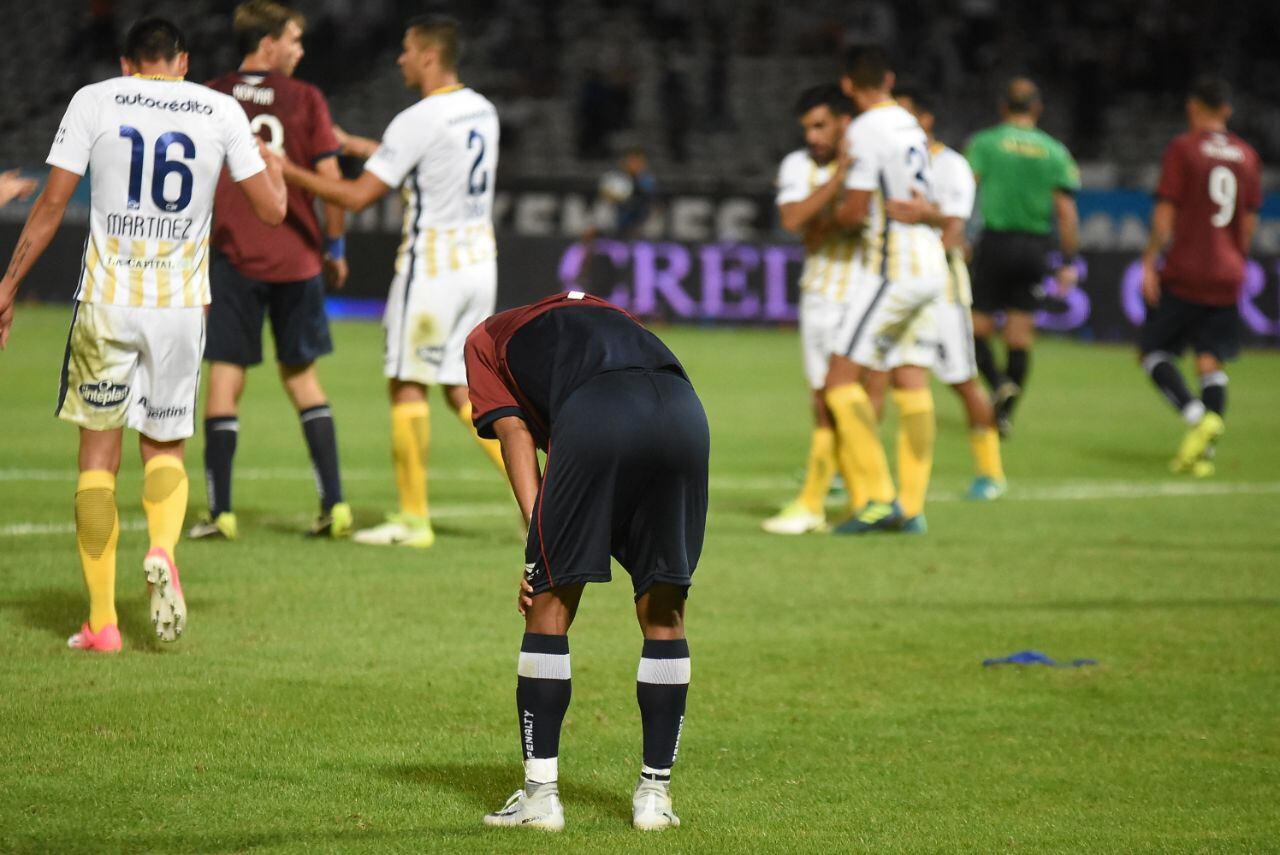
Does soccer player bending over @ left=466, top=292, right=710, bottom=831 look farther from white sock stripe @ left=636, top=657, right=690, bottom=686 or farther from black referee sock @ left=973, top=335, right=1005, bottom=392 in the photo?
black referee sock @ left=973, top=335, right=1005, bottom=392

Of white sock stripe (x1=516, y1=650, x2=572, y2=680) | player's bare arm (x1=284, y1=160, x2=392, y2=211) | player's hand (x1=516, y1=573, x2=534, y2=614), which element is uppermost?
player's bare arm (x1=284, y1=160, x2=392, y2=211)

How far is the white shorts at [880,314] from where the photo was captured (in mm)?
9344

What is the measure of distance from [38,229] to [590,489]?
2.70 meters

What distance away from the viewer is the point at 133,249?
620 centimetres

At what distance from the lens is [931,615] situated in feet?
24.8

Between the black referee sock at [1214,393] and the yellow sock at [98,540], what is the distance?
28.5ft

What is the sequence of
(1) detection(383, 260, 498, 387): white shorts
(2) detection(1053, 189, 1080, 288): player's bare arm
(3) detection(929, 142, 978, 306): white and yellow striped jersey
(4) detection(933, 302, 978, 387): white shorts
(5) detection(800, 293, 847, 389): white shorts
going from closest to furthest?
(1) detection(383, 260, 498, 387): white shorts < (5) detection(800, 293, 847, 389): white shorts < (4) detection(933, 302, 978, 387): white shorts < (3) detection(929, 142, 978, 306): white and yellow striped jersey < (2) detection(1053, 189, 1080, 288): player's bare arm

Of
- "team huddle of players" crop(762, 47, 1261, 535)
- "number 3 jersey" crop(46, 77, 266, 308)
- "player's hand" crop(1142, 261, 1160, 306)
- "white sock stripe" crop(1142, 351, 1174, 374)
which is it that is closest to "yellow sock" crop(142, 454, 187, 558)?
"number 3 jersey" crop(46, 77, 266, 308)

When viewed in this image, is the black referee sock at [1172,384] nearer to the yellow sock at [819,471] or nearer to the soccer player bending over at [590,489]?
the yellow sock at [819,471]

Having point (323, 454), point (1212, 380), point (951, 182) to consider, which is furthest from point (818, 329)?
point (1212, 380)

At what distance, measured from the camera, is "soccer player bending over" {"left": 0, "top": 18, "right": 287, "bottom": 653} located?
6.07 meters

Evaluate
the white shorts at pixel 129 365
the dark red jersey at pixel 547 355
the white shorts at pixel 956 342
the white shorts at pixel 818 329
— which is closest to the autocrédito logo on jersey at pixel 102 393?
the white shorts at pixel 129 365

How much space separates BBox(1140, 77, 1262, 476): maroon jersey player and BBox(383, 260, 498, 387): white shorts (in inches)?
228

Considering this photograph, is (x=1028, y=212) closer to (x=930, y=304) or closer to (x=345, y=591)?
(x=930, y=304)
